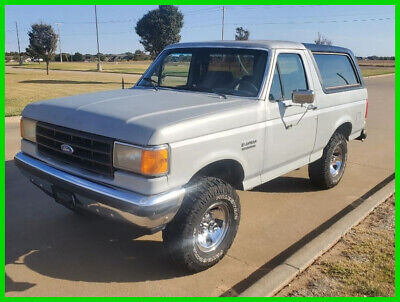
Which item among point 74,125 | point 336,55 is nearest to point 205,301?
point 74,125

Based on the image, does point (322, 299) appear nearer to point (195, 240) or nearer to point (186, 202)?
point (195, 240)

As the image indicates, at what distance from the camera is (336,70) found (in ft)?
17.8

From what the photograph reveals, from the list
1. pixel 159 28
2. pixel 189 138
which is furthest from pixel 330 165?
pixel 159 28

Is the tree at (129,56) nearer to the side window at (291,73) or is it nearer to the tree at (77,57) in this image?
the tree at (77,57)

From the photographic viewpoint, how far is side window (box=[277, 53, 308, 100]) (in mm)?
4266

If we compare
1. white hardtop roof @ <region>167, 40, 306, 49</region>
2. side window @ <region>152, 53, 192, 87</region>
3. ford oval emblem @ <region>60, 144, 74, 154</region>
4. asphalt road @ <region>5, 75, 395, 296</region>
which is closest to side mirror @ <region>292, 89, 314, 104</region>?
white hardtop roof @ <region>167, 40, 306, 49</region>

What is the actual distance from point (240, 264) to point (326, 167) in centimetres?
229

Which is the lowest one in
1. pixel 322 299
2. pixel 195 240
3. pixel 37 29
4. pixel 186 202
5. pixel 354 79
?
pixel 322 299

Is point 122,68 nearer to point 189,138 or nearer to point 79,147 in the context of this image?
point 79,147

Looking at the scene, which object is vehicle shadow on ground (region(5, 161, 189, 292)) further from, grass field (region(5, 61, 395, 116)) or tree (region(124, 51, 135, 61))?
tree (region(124, 51, 135, 61))

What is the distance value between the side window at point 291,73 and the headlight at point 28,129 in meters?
2.59

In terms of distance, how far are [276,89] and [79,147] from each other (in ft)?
6.95

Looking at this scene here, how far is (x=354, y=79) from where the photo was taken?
19.2ft

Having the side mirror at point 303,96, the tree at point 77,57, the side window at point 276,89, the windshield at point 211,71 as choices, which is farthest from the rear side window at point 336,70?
the tree at point 77,57
